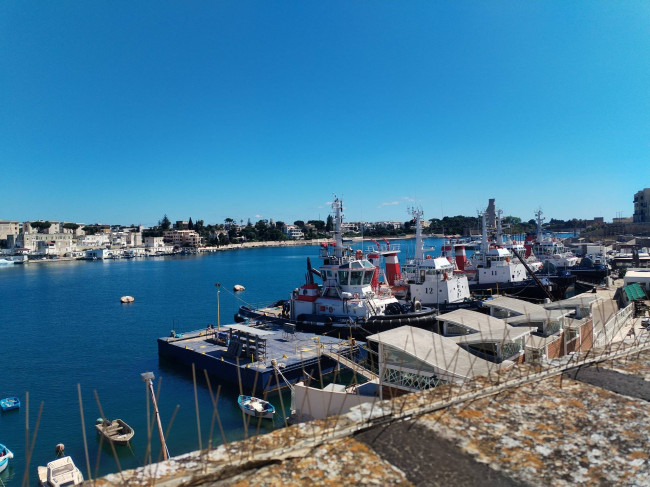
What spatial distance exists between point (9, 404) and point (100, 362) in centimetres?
826

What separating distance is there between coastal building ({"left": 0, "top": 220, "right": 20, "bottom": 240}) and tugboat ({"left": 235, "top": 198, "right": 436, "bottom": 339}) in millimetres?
169358

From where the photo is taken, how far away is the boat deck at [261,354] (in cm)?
2161

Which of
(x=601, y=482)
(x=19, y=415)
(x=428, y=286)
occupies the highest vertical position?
(x=601, y=482)

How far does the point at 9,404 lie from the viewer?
2186 cm

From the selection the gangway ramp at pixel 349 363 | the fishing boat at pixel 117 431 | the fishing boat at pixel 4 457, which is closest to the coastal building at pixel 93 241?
the fishing boat at pixel 117 431

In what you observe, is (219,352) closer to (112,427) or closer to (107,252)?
(112,427)

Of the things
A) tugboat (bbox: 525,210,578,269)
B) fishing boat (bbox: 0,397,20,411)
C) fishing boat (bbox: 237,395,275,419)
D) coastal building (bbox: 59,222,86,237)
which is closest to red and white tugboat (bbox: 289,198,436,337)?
fishing boat (bbox: 237,395,275,419)

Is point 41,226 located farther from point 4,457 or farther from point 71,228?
point 4,457

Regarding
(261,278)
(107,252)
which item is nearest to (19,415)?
(261,278)

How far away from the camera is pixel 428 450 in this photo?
10.1ft

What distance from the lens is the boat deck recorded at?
2161 centimetres

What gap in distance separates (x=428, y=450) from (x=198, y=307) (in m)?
52.0

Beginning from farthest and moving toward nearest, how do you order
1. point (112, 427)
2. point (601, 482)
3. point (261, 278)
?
point (261, 278), point (112, 427), point (601, 482)

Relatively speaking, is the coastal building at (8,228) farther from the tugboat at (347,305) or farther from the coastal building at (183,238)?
the tugboat at (347,305)
